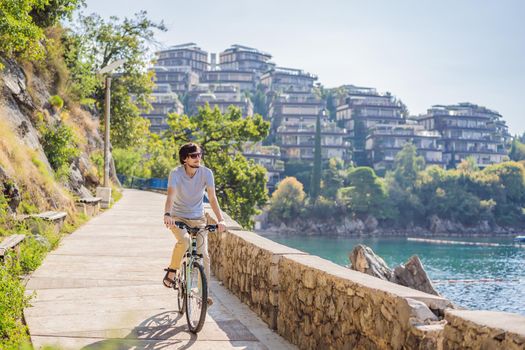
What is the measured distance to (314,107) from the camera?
15288 cm

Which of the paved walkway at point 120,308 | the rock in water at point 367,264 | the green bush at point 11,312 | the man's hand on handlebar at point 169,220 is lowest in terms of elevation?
the rock in water at point 367,264

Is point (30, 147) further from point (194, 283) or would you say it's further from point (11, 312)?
point (194, 283)

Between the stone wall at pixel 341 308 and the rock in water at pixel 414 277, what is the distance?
61.3 feet

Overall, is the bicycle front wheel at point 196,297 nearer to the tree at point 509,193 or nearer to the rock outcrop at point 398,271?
the rock outcrop at point 398,271

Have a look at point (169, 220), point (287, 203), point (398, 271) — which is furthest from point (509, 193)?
point (169, 220)

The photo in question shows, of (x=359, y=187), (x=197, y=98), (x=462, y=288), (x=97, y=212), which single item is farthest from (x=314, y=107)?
(x=97, y=212)

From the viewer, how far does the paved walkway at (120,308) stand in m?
6.15

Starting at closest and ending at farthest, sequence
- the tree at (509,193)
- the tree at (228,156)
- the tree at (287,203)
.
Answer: the tree at (228,156), the tree at (287,203), the tree at (509,193)

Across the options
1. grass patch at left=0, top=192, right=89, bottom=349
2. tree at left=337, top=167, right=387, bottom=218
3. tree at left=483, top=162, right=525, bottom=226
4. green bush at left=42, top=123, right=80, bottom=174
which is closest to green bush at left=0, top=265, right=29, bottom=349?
grass patch at left=0, top=192, right=89, bottom=349

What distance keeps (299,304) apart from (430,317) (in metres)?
2.22

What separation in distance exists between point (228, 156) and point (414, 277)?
74.9 feet

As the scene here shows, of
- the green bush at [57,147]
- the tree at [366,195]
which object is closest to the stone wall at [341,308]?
the green bush at [57,147]

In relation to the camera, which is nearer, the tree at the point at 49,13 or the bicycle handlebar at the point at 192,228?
the bicycle handlebar at the point at 192,228

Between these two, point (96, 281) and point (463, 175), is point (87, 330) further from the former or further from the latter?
Answer: point (463, 175)
